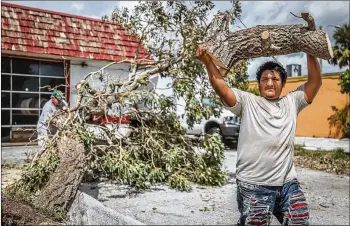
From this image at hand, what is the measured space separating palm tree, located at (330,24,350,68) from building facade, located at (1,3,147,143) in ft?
28.1

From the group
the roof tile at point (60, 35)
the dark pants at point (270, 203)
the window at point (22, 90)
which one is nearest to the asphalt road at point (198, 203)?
the dark pants at point (270, 203)

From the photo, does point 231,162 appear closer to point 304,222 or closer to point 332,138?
point 332,138

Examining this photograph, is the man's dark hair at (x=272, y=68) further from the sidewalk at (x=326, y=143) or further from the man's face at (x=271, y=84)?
the sidewalk at (x=326, y=143)

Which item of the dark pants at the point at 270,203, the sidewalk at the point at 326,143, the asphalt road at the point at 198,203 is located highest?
the dark pants at the point at 270,203

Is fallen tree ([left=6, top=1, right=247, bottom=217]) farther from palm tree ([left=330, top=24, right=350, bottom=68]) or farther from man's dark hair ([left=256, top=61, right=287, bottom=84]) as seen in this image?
palm tree ([left=330, top=24, right=350, bottom=68])

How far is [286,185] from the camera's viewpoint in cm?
292

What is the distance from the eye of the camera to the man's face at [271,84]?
10.1 feet

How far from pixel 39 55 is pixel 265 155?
36.4ft

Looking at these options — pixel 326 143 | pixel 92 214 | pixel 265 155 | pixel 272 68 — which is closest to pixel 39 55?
pixel 92 214

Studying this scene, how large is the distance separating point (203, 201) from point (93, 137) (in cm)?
224

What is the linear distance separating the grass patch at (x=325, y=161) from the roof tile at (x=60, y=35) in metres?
5.72

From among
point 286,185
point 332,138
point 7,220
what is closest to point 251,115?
point 286,185

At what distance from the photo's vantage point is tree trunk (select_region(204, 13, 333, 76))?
10.0 ft

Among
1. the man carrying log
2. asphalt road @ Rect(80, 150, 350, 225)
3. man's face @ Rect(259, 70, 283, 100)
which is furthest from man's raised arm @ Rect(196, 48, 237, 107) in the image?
asphalt road @ Rect(80, 150, 350, 225)
